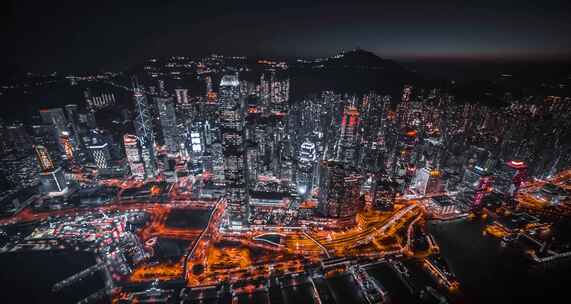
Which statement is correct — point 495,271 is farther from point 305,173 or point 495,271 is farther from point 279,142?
point 279,142

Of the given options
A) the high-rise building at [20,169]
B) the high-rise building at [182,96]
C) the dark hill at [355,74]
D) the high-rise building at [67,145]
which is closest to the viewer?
the high-rise building at [20,169]

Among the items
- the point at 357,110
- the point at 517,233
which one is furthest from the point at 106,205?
the point at 517,233

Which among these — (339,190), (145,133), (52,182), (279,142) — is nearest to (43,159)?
(52,182)

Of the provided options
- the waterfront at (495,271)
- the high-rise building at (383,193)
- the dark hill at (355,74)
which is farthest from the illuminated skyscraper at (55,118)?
the waterfront at (495,271)

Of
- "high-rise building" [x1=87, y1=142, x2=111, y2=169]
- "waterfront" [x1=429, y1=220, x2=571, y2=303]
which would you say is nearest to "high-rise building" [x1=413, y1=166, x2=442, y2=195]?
"waterfront" [x1=429, y1=220, x2=571, y2=303]

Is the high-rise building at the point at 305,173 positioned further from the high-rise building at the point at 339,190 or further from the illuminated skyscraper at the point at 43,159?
the illuminated skyscraper at the point at 43,159

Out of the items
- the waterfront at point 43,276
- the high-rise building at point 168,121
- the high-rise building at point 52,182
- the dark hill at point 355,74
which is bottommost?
the waterfront at point 43,276

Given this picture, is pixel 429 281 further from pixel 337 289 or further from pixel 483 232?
pixel 483 232
